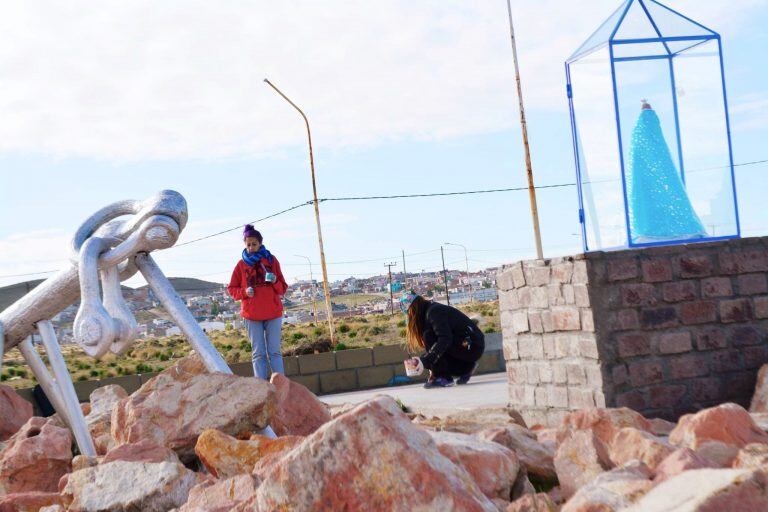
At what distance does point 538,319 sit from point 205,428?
9.48 feet

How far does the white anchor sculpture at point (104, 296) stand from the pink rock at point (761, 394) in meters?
3.22

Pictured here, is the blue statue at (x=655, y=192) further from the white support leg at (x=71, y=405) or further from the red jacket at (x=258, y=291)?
the white support leg at (x=71, y=405)

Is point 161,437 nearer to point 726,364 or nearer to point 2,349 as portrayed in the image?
point 2,349

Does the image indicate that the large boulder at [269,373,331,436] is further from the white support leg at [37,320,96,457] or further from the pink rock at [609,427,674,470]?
the pink rock at [609,427,674,470]

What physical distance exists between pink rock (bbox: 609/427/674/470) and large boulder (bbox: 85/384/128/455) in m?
2.48

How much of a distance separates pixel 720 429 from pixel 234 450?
6.16 ft

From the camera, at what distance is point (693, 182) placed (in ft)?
22.3

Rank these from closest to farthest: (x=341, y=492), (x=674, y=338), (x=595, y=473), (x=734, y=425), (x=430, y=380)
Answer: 1. (x=341, y=492)
2. (x=595, y=473)
3. (x=734, y=425)
4. (x=674, y=338)
5. (x=430, y=380)

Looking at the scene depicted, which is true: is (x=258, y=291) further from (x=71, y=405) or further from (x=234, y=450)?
(x=234, y=450)

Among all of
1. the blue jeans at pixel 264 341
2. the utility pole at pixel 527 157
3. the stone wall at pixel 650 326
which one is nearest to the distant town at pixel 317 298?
the utility pole at pixel 527 157

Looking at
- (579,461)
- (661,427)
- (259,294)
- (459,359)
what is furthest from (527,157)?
(579,461)

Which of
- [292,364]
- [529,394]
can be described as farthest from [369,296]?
[529,394]

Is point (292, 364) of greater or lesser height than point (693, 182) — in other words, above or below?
below

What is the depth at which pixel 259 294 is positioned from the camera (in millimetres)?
7773
